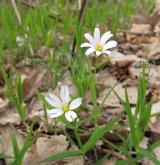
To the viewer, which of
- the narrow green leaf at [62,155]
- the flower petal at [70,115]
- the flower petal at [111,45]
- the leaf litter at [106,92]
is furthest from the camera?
the leaf litter at [106,92]

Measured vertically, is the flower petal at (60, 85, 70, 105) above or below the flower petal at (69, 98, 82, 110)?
above

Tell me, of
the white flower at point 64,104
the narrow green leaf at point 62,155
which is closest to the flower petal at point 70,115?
the white flower at point 64,104

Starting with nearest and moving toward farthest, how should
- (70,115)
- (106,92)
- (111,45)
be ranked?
(70,115) → (111,45) → (106,92)

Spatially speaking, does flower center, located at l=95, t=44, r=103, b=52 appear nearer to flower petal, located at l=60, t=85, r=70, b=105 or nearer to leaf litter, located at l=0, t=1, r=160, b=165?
leaf litter, located at l=0, t=1, r=160, b=165

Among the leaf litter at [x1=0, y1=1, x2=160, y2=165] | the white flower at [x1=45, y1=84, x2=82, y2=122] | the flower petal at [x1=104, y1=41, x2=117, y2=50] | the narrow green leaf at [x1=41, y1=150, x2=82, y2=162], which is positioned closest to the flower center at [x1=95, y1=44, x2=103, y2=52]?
the flower petal at [x1=104, y1=41, x2=117, y2=50]

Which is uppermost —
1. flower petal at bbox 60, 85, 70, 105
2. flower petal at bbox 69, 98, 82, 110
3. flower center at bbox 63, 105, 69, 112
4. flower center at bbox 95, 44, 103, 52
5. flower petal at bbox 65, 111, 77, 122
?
flower center at bbox 95, 44, 103, 52

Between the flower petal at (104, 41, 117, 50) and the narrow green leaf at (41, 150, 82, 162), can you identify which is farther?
the flower petal at (104, 41, 117, 50)

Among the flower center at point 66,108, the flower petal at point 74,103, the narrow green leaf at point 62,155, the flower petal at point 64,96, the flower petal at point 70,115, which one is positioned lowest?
the narrow green leaf at point 62,155

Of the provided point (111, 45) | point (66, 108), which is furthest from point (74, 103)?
point (111, 45)

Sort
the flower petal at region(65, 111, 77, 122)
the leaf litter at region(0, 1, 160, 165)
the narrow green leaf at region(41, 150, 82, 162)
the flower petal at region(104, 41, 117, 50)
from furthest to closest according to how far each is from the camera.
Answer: the leaf litter at region(0, 1, 160, 165) → the flower petal at region(104, 41, 117, 50) → the narrow green leaf at region(41, 150, 82, 162) → the flower petal at region(65, 111, 77, 122)

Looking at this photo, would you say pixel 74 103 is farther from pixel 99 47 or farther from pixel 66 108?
pixel 99 47

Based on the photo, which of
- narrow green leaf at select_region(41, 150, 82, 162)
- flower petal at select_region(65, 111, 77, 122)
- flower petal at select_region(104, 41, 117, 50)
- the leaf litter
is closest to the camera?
flower petal at select_region(65, 111, 77, 122)

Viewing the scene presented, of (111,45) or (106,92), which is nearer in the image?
(111,45)

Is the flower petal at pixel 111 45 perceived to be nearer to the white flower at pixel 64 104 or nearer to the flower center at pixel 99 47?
the flower center at pixel 99 47
